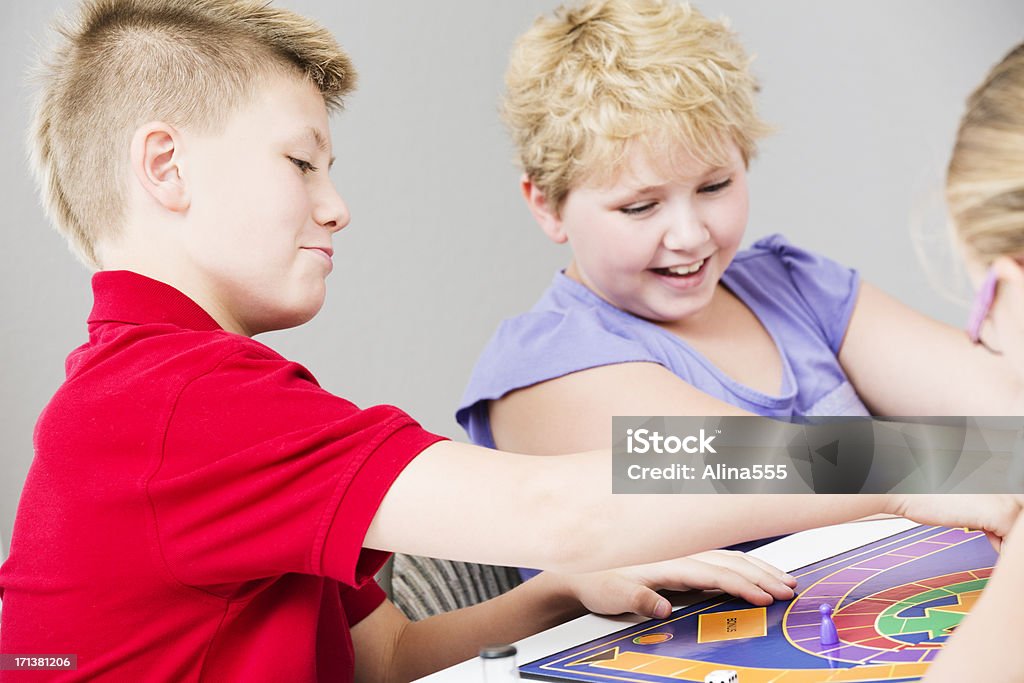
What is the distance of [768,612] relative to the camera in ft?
2.87

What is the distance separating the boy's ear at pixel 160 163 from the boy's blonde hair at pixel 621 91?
52cm

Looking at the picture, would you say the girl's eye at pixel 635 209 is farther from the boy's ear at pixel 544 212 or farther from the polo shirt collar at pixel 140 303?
the polo shirt collar at pixel 140 303

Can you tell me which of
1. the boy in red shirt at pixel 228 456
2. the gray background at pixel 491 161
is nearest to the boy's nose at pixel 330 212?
the boy in red shirt at pixel 228 456

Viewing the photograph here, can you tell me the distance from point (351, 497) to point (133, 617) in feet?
0.61

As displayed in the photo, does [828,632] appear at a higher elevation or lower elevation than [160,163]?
lower

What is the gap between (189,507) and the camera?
748mm

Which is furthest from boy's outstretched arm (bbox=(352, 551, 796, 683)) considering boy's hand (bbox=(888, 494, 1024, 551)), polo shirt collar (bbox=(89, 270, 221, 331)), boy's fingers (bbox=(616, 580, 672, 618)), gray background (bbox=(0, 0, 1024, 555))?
gray background (bbox=(0, 0, 1024, 555))

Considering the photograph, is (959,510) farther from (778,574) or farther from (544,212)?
(544,212)

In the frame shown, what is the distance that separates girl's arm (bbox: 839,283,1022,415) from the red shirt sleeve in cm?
87

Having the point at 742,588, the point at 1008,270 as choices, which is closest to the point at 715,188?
the point at 742,588

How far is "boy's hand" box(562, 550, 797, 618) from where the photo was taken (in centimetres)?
88

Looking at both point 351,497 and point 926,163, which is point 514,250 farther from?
point 351,497

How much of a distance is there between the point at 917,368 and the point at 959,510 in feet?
2.24

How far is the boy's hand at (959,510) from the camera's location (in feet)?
2.58
